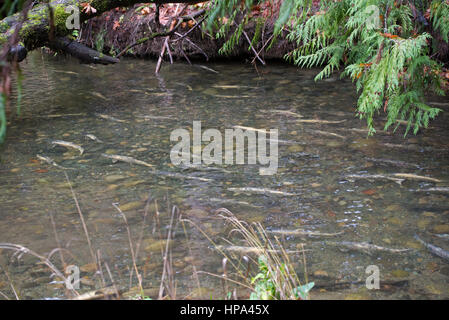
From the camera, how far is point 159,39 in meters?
10.9

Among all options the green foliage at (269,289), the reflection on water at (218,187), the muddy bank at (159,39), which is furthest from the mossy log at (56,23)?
the green foliage at (269,289)

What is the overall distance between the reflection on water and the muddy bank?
6.62 feet

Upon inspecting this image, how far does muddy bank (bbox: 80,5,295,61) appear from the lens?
9969 millimetres

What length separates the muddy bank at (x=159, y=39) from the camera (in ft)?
32.7

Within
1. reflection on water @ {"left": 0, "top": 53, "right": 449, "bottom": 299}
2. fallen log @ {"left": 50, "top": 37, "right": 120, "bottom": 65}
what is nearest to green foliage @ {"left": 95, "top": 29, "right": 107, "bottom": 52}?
reflection on water @ {"left": 0, "top": 53, "right": 449, "bottom": 299}

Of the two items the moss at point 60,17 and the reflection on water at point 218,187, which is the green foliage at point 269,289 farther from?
the moss at point 60,17

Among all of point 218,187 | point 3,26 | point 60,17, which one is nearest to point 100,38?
point 60,17

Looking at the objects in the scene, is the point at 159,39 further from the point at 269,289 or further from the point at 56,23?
the point at 269,289

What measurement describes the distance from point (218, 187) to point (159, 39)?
6.98 m

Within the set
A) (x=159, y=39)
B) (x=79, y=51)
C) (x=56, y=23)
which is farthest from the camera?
(x=159, y=39)

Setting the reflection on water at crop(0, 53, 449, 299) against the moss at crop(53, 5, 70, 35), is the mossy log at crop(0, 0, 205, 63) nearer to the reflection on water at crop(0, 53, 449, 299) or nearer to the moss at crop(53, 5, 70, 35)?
the moss at crop(53, 5, 70, 35)

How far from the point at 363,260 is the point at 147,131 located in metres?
3.96
